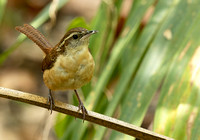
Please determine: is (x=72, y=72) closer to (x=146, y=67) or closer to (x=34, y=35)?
(x=146, y=67)

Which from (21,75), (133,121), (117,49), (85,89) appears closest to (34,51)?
(21,75)

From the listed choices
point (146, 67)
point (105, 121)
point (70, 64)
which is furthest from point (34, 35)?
point (105, 121)

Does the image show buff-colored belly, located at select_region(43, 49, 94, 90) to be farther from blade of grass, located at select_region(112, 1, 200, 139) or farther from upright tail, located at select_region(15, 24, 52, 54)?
upright tail, located at select_region(15, 24, 52, 54)

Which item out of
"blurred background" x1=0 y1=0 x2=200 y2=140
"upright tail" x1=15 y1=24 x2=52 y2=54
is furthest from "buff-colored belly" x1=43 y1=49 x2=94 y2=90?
"upright tail" x1=15 y1=24 x2=52 y2=54

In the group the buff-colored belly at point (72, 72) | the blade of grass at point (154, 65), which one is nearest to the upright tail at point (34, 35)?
the buff-colored belly at point (72, 72)

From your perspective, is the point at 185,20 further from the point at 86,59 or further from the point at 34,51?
the point at 34,51

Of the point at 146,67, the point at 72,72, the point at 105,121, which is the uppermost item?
the point at 146,67

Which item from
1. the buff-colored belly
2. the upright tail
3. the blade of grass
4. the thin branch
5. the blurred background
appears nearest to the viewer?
the thin branch

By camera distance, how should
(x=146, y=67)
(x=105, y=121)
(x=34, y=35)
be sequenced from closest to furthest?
(x=105, y=121) < (x=146, y=67) < (x=34, y=35)
